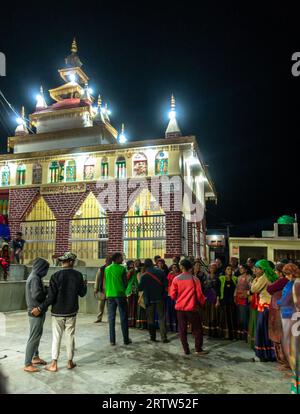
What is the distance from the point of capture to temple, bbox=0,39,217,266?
13.3 metres

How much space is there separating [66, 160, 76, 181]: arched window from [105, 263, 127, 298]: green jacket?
8265 mm

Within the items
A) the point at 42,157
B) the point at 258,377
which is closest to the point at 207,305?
the point at 258,377

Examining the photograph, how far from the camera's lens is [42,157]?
1528cm

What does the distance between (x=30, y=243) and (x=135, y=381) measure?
1134 cm

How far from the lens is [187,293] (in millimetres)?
6508

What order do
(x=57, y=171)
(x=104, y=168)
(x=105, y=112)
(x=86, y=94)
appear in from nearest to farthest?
(x=104, y=168)
(x=57, y=171)
(x=86, y=94)
(x=105, y=112)

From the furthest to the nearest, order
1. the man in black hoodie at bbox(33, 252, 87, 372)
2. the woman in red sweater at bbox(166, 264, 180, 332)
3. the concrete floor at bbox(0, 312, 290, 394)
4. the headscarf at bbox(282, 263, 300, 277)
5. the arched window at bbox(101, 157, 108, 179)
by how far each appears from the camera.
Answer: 1. the arched window at bbox(101, 157, 108, 179)
2. the woman in red sweater at bbox(166, 264, 180, 332)
3. the man in black hoodie at bbox(33, 252, 87, 372)
4. the headscarf at bbox(282, 263, 300, 277)
5. the concrete floor at bbox(0, 312, 290, 394)

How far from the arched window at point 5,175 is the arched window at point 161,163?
729 centimetres

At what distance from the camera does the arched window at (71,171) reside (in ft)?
48.4

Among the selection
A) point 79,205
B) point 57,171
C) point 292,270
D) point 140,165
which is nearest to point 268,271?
point 292,270

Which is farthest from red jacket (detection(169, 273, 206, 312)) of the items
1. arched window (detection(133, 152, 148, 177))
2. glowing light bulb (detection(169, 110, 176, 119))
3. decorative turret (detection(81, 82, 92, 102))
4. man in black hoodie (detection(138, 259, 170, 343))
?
decorative turret (detection(81, 82, 92, 102))

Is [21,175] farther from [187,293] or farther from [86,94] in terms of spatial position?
[187,293]

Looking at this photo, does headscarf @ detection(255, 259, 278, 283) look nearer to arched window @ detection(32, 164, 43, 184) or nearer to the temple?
the temple

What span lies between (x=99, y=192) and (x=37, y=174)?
3346 millimetres
